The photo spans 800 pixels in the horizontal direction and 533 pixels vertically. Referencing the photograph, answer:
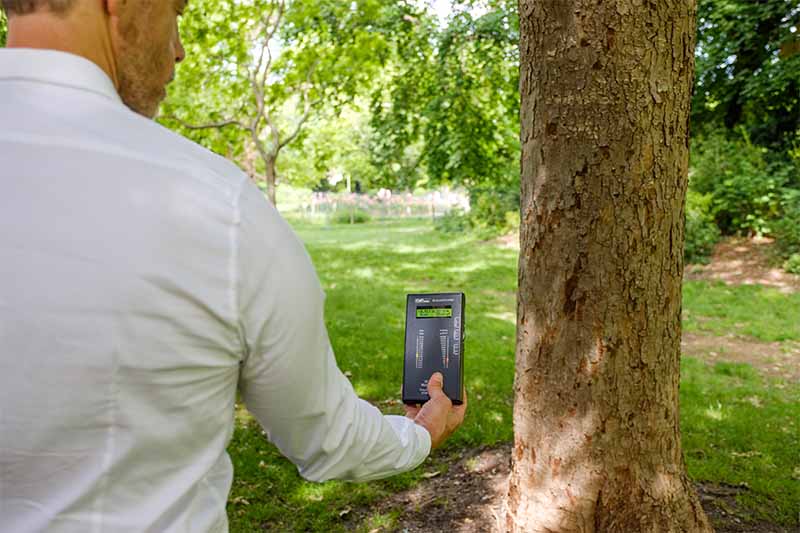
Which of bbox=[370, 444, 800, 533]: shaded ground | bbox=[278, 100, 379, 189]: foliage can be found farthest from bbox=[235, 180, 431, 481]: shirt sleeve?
bbox=[278, 100, 379, 189]: foliage

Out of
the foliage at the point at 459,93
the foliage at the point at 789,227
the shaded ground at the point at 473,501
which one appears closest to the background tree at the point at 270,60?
the foliage at the point at 459,93

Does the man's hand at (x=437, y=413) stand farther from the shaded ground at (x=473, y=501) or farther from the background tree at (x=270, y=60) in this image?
the background tree at (x=270, y=60)

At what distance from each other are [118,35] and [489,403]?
16.2ft

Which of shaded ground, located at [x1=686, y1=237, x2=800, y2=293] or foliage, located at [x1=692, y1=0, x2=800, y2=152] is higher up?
foliage, located at [x1=692, y1=0, x2=800, y2=152]

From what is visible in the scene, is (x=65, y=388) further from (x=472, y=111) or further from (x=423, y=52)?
(x=423, y=52)

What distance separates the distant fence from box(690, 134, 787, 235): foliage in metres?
20.8

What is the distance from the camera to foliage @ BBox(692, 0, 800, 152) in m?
12.0

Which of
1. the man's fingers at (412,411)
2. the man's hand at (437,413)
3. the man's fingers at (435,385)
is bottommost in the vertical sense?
the man's fingers at (412,411)

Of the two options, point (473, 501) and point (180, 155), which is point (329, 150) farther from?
point (180, 155)

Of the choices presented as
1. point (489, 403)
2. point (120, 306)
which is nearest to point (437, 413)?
point (120, 306)

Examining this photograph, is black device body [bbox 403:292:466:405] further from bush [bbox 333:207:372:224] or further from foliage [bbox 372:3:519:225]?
bush [bbox 333:207:372:224]

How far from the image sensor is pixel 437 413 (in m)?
1.59

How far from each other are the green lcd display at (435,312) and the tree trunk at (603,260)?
0.89m

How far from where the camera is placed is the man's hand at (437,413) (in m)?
1.54
